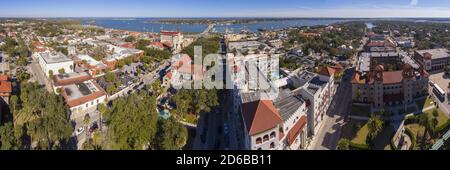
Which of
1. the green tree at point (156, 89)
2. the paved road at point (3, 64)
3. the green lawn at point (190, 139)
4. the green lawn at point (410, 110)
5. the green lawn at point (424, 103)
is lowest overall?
the green lawn at point (190, 139)

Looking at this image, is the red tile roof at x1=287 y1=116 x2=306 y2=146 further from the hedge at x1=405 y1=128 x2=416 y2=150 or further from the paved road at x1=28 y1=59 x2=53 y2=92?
the paved road at x1=28 y1=59 x2=53 y2=92

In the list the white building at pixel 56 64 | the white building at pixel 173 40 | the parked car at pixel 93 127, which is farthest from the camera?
the white building at pixel 173 40

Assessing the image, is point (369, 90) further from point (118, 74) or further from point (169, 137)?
point (118, 74)

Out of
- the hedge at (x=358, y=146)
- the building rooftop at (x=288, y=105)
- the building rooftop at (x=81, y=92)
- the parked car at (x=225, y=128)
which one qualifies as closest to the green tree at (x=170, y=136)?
the parked car at (x=225, y=128)

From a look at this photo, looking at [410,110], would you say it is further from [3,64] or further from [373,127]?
[3,64]

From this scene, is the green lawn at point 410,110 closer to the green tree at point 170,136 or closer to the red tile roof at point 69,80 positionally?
the green tree at point 170,136

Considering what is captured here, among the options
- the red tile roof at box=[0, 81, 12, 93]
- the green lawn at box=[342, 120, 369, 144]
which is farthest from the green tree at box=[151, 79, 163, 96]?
the green lawn at box=[342, 120, 369, 144]
